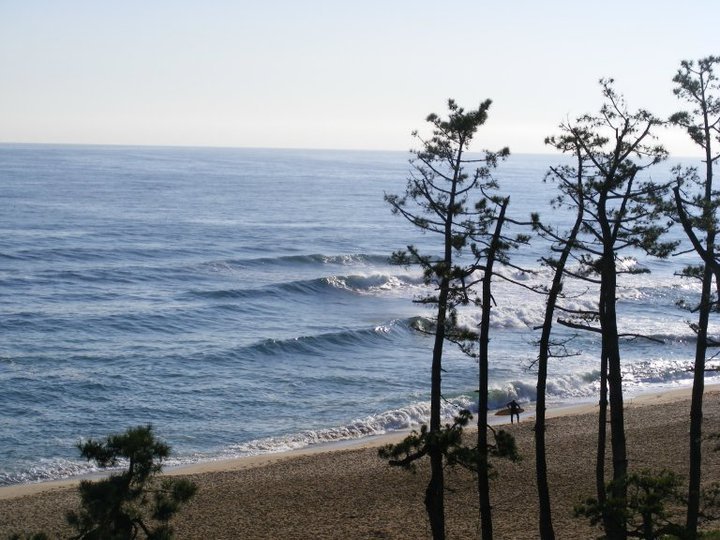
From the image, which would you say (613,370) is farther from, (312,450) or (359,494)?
(312,450)

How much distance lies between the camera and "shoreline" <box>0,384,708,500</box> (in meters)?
23.8

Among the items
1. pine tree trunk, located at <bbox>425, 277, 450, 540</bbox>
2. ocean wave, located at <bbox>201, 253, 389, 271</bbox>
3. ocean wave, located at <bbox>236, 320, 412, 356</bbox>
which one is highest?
pine tree trunk, located at <bbox>425, 277, 450, 540</bbox>

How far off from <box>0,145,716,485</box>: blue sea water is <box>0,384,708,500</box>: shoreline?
0.56m

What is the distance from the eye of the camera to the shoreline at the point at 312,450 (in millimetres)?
23766

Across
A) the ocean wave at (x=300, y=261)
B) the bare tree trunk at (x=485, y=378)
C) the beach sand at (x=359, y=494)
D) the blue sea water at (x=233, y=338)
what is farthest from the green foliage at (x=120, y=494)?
the ocean wave at (x=300, y=261)

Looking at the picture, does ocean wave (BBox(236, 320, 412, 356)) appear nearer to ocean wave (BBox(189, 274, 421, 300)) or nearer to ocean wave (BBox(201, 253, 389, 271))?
ocean wave (BBox(189, 274, 421, 300))

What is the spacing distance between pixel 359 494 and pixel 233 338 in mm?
20985

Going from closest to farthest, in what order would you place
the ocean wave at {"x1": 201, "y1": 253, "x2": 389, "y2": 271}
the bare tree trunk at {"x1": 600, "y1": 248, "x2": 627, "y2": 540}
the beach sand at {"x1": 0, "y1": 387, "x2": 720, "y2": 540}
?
the bare tree trunk at {"x1": 600, "y1": 248, "x2": 627, "y2": 540}, the beach sand at {"x1": 0, "y1": 387, "x2": 720, "y2": 540}, the ocean wave at {"x1": 201, "y1": 253, "x2": 389, "y2": 271}

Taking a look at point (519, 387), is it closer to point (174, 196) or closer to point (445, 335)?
point (445, 335)

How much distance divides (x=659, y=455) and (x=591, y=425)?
456 centimetres

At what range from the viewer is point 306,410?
31.8 metres

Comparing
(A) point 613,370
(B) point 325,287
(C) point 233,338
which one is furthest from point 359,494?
(B) point 325,287

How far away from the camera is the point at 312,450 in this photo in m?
27.7

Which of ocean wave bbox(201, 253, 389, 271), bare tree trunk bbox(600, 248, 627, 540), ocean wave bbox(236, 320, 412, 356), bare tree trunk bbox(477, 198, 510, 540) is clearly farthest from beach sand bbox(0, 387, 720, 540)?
ocean wave bbox(201, 253, 389, 271)
